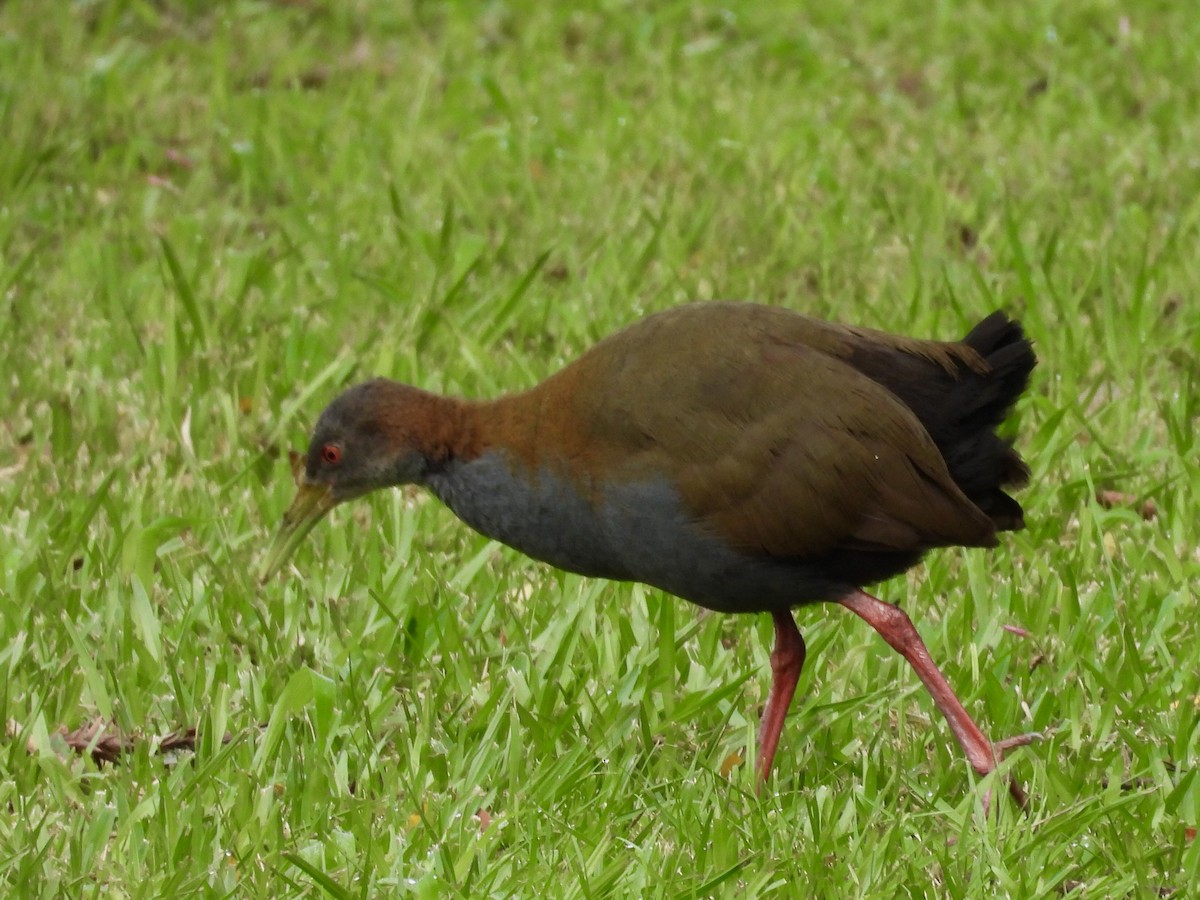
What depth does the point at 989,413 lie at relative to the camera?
422 cm

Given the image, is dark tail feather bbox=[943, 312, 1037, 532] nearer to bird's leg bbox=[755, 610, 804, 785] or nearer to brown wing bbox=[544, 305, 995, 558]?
brown wing bbox=[544, 305, 995, 558]

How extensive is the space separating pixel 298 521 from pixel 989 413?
5.37 ft

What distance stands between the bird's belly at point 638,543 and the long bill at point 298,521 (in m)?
0.54

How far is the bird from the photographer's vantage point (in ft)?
12.9

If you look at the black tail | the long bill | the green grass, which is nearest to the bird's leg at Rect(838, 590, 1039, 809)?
the green grass

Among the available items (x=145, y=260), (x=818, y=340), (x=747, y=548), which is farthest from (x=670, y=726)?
(x=145, y=260)

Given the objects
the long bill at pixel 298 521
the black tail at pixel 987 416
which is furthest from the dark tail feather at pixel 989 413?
the long bill at pixel 298 521

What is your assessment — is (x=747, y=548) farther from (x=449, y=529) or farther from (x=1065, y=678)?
(x=449, y=529)

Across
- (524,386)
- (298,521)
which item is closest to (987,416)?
(298,521)

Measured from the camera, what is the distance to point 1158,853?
3656 mm

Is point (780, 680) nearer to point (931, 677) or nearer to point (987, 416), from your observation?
point (931, 677)

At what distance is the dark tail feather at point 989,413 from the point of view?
4172mm

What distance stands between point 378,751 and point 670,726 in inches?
24.9

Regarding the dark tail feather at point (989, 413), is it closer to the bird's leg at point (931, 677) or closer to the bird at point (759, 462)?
the bird at point (759, 462)
